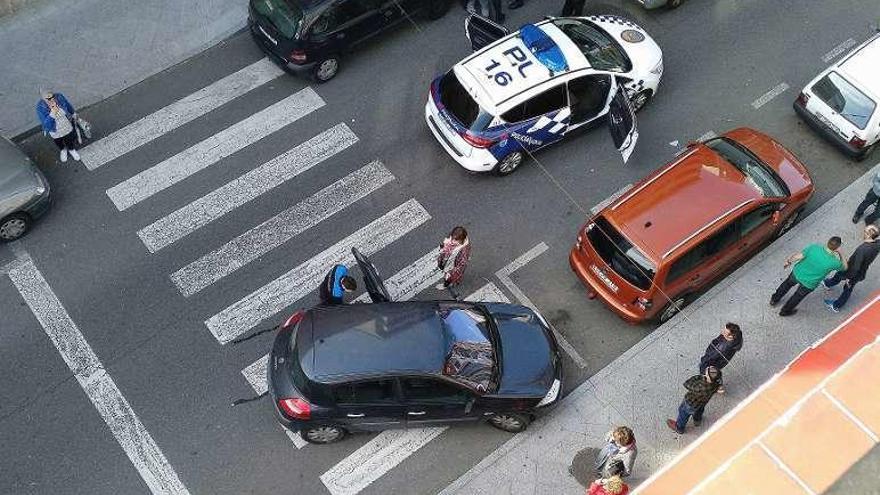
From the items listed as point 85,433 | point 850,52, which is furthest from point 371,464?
point 850,52

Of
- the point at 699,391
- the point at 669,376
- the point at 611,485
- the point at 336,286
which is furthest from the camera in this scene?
the point at 669,376

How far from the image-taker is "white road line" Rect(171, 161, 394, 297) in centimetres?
1326

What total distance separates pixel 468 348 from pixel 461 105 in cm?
452

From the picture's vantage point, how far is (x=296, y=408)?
10938mm

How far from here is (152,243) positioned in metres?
13.6

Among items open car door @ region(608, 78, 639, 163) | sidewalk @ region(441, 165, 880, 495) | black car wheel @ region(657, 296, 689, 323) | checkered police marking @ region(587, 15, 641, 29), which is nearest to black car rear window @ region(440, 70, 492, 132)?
open car door @ region(608, 78, 639, 163)

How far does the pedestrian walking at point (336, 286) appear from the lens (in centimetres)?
1175

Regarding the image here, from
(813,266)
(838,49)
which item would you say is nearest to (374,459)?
(813,266)

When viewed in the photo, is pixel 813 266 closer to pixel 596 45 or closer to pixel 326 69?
pixel 596 45

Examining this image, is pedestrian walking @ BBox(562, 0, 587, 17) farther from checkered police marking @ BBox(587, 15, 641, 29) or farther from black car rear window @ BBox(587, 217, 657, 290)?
black car rear window @ BBox(587, 217, 657, 290)

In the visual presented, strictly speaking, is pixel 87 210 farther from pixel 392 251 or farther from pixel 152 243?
pixel 392 251

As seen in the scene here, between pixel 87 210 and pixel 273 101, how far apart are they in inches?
146

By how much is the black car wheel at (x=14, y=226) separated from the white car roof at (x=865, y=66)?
1355 centimetres

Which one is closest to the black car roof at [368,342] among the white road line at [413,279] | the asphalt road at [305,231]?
the asphalt road at [305,231]
